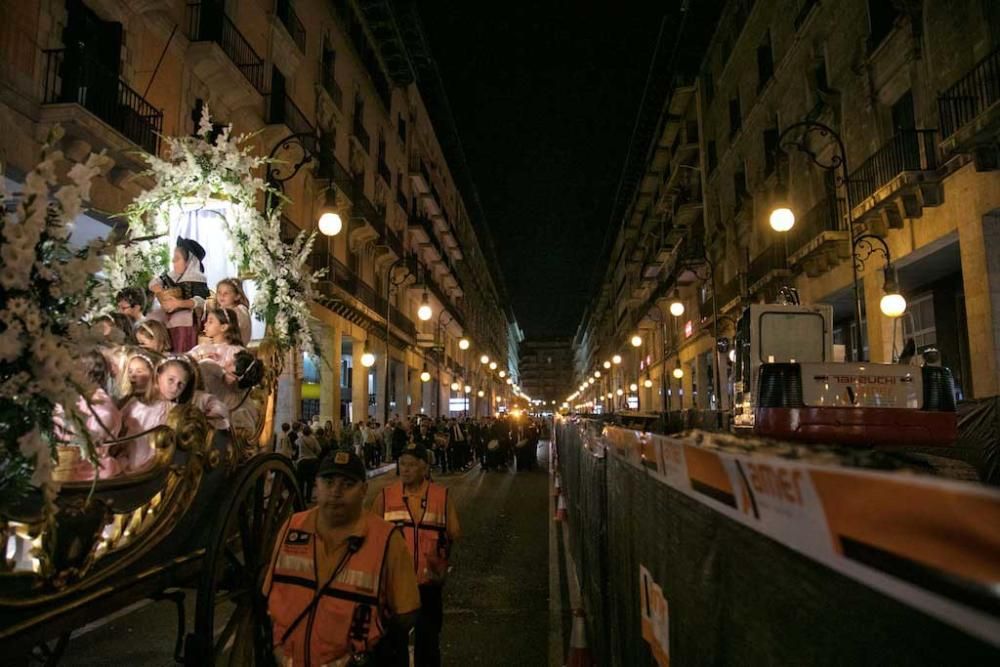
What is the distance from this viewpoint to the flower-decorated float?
9.21 ft

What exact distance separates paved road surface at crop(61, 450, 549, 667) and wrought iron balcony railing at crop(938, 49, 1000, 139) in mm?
11294

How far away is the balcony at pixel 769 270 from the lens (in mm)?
23953

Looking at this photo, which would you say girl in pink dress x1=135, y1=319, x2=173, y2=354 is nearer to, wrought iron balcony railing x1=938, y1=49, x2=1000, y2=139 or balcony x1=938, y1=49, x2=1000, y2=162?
balcony x1=938, y1=49, x2=1000, y2=162

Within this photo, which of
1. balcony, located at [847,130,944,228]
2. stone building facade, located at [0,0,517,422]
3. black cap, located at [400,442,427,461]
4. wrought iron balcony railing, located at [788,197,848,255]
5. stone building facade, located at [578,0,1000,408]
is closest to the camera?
black cap, located at [400,442,427,461]

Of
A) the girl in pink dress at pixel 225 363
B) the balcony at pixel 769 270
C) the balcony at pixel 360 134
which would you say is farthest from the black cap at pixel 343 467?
the balcony at pixel 360 134

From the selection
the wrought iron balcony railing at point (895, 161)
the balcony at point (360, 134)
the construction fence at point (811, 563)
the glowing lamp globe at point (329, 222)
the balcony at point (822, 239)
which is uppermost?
the balcony at point (360, 134)

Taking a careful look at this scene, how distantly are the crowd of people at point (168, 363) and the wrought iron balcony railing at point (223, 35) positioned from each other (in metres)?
13.8

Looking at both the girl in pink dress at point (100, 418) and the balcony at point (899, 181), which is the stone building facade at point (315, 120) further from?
the balcony at point (899, 181)

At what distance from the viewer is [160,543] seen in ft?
12.6

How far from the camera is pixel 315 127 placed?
26.3 metres

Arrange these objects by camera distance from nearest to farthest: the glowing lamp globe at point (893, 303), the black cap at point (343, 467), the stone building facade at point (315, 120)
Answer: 1. the black cap at point (343, 467)
2. the stone building facade at point (315, 120)
3. the glowing lamp globe at point (893, 303)

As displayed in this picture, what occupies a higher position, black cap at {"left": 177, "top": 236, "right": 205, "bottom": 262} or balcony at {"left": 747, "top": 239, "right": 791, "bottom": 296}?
balcony at {"left": 747, "top": 239, "right": 791, "bottom": 296}

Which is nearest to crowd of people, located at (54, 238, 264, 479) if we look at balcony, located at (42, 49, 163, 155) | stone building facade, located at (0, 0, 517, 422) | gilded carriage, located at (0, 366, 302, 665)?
gilded carriage, located at (0, 366, 302, 665)

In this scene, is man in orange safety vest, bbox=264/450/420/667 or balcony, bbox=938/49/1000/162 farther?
balcony, bbox=938/49/1000/162
